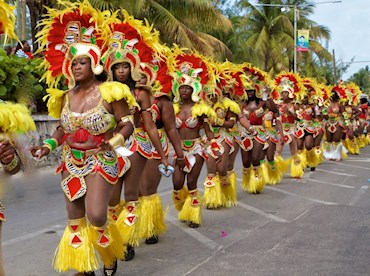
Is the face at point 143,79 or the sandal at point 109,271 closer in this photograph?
the sandal at point 109,271

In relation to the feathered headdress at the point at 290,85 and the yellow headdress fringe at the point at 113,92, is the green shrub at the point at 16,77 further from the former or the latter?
the yellow headdress fringe at the point at 113,92

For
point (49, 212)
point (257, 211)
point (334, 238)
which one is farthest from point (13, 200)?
point (334, 238)

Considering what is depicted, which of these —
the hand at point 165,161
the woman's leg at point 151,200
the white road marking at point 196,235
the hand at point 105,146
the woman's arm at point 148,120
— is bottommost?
the white road marking at point 196,235

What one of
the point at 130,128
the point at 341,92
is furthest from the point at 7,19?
the point at 341,92

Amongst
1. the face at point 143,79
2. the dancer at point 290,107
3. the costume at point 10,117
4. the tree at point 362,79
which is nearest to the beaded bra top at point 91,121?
the costume at point 10,117

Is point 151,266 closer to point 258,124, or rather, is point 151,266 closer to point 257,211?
point 257,211

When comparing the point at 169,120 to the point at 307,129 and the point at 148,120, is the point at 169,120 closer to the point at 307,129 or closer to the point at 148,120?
the point at 148,120

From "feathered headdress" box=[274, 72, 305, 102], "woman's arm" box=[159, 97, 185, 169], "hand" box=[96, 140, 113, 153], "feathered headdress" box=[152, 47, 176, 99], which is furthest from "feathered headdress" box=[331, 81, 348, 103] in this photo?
"hand" box=[96, 140, 113, 153]

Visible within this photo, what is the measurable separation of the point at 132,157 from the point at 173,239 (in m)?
1.22

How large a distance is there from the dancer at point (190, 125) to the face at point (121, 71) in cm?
141

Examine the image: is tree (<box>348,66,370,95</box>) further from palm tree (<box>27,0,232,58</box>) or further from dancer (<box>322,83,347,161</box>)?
dancer (<box>322,83,347,161</box>)

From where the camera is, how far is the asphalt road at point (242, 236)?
15.5 ft

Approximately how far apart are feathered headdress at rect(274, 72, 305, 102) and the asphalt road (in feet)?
8.82

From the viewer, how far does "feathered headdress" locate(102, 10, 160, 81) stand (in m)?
4.79
